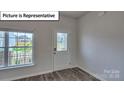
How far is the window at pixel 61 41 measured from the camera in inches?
155

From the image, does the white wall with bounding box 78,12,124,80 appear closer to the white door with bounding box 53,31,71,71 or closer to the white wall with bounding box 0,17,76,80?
the white door with bounding box 53,31,71,71

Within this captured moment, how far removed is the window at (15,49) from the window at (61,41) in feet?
3.54

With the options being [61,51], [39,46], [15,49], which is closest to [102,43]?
[61,51]

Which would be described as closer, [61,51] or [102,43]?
[102,43]

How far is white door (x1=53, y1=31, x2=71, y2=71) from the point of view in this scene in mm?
3796

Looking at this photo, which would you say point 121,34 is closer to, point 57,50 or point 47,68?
point 57,50

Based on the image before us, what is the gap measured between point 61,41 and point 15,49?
68.3 inches

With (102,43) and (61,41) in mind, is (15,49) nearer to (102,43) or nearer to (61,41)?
(61,41)

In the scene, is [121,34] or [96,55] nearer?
[121,34]

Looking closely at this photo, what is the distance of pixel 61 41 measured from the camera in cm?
406

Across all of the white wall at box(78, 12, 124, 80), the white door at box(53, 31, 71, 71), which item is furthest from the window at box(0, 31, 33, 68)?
the white wall at box(78, 12, 124, 80)

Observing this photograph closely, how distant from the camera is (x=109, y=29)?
100 inches

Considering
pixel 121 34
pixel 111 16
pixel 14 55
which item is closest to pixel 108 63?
pixel 121 34
